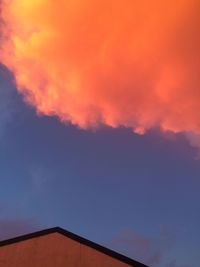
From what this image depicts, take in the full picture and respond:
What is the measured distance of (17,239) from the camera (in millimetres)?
24203

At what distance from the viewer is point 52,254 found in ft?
77.7

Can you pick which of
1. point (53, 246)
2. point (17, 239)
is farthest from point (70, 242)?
point (17, 239)

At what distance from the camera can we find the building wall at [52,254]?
23.3 meters

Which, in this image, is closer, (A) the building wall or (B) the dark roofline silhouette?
(A) the building wall

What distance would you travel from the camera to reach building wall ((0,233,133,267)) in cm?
2330

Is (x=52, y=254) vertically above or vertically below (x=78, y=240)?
below

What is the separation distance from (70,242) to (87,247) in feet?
4.00

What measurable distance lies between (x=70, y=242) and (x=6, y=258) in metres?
4.33

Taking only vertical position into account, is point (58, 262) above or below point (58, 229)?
below

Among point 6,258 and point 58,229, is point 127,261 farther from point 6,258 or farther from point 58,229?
point 6,258

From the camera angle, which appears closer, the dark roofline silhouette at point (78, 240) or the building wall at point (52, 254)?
the building wall at point (52, 254)

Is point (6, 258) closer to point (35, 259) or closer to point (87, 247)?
point (35, 259)

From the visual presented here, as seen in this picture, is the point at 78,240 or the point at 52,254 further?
the point at 78,240

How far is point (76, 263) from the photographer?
23.4 metres
